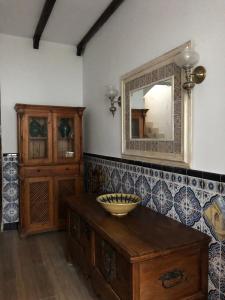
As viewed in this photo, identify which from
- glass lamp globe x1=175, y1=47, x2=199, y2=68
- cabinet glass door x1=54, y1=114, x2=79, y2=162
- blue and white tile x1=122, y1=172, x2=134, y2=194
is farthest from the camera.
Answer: cabinet glass door x1=54, y1=114, x2=79, y2=162

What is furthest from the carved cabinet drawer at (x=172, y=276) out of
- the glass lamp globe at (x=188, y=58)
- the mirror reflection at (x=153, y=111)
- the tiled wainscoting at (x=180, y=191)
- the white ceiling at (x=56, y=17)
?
the white ceiling at (x=56, y=17)

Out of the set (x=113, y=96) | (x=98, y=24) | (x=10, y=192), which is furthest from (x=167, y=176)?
(x=10, y=192)

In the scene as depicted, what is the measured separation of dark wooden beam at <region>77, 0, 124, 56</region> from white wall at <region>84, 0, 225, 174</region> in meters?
0.06

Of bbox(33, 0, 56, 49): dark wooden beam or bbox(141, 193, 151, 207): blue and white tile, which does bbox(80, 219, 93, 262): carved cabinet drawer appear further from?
bbox(33, 0, 56, 49): dark wooden beam

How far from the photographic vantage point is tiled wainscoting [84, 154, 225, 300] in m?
1.41

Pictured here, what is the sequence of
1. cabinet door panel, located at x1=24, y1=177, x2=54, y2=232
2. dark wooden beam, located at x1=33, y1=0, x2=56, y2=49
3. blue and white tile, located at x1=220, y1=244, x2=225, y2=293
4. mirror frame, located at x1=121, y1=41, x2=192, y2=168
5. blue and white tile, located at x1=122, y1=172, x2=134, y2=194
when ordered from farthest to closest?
cabinet door panel, located at x1=24, y1=177, x2=54, y2=232 → dark wooden beam, located at x1=33, y1=0, x2=56, y2=49 → blue and white tile, located at x1=122, y1=172, x2=134, y2=194 → mirror frame, located at x1=121, y1=41, x2=192, y2=168 → blue and white tile, located at x1=220, y1=244, x2=225, y2=293

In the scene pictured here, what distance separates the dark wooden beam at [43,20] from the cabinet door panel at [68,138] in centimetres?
107

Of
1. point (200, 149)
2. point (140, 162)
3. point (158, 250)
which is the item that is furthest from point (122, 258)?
point (140, 162)

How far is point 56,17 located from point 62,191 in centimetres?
206

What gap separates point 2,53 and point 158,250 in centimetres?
312

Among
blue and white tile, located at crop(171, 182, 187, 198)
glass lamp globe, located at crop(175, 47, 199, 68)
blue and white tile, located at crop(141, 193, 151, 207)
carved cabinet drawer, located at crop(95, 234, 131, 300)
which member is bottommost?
carved cabinet drawer, located at crop(95, 234, 131, 300)

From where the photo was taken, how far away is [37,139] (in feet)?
10.1

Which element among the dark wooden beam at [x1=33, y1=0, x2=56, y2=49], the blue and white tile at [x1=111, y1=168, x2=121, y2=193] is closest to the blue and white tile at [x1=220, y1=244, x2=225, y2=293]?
the blue and white tile at [x1=111, y1=168, x2=121, y2=193]

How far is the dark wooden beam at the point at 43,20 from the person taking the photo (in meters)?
2.48
